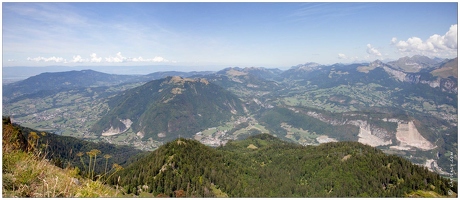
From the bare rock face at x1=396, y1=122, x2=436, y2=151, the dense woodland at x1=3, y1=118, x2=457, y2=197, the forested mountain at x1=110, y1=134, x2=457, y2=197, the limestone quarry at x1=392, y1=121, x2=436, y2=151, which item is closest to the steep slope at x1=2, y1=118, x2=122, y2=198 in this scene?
the forested mountain at x1=110, y1=134, x2=457, y2=197

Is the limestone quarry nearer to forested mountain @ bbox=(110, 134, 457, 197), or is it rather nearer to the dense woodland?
the dense woodland

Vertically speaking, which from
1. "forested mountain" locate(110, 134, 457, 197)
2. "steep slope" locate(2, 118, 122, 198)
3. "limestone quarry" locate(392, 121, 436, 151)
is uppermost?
"steep slope" locate(2, 118, 122, 198)

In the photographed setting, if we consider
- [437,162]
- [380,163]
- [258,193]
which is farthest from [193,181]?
[437,162]

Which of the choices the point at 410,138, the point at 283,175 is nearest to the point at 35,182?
the point at 283,175

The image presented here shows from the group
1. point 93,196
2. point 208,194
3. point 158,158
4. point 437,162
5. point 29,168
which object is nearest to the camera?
point 93,196

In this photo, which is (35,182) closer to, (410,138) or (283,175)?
(283,175)

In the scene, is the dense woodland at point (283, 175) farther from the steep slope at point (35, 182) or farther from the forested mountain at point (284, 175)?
the steep slope at point (35, 182)

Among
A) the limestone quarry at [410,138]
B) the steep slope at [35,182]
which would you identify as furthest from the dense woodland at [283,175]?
the limestone quarry at [410,138]

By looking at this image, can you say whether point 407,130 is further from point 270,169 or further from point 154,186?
point 154,186
